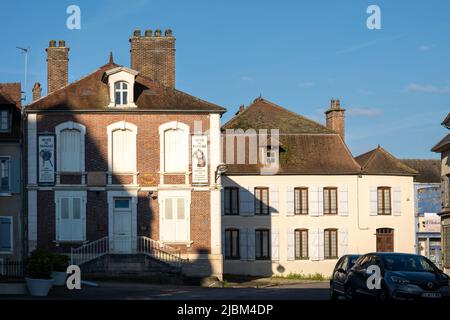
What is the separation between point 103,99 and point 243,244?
13.2 metres

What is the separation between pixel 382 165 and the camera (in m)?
50.1

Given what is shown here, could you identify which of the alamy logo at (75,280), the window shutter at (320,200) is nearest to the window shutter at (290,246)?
the window shutter at (320,200)

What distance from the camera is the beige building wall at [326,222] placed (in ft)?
158

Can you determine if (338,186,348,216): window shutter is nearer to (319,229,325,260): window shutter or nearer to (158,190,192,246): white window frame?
(319,229,325,260): window shutter

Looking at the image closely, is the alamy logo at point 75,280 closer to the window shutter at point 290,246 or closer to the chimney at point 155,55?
the chimney at point 155,55

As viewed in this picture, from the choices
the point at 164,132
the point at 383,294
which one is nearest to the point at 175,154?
the point at 164,132

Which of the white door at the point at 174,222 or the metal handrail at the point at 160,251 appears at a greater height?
the white door at the point at 174,222

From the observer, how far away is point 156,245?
38.2 m

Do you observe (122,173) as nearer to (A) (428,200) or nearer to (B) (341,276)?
(B) (341,276)

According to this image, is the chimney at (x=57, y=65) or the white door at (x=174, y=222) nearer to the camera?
the white door at (x=174, y=222)

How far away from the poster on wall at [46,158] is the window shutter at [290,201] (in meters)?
15.1

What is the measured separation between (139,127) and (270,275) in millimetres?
13319

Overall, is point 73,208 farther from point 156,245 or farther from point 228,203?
point 228,203
